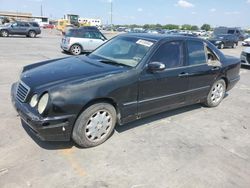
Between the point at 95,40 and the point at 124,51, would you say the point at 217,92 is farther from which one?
the point at 95,40

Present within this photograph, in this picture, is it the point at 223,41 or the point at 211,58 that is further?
the point at 223,41

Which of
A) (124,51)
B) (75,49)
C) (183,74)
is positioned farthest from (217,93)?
(75,49)

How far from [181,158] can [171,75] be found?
61.2 inches

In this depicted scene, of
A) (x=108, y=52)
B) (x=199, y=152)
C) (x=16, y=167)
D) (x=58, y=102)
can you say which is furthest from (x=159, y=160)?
(x=108, y=52)

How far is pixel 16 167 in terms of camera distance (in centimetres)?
337

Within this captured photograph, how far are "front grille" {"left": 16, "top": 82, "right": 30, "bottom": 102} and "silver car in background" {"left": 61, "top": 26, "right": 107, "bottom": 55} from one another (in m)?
10.7

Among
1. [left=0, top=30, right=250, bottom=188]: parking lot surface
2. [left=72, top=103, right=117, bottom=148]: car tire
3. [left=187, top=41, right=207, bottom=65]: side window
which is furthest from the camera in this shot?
[left=187, top=41, right=207, bottom=65]: side window

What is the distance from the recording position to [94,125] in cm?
392

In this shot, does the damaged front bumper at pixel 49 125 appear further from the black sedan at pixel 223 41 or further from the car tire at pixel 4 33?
the car tire at pixel 4 33

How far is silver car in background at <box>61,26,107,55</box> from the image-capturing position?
47.3 ft

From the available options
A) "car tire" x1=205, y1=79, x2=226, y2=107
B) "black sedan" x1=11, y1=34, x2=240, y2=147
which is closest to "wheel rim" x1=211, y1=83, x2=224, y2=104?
"car tire" x1=205, y1=79, x2=226, y2=107

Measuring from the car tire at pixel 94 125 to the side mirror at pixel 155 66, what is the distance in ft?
3.00

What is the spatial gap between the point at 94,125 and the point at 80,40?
11.4 metres

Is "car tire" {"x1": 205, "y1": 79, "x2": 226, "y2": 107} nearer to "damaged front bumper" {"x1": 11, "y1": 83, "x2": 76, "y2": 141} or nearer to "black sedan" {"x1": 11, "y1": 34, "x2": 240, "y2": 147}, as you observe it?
"black sedan" {"x1": 11, "y1": 34, "x2": 240, "y2": 147}
